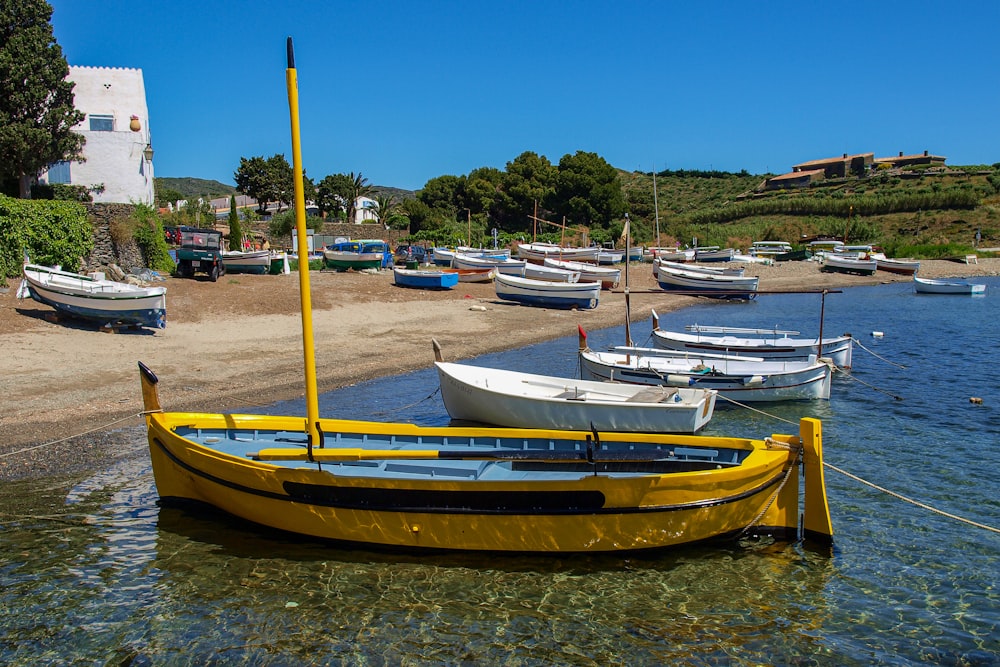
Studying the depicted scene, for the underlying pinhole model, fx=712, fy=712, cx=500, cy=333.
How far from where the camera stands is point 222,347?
67.8ft

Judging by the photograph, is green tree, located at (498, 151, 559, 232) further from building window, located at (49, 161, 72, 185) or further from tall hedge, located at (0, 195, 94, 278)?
tall hedge, located at (0, 195, 94, 278)

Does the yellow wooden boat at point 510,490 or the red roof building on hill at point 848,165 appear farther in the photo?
the red roof building on hill at point 848,165

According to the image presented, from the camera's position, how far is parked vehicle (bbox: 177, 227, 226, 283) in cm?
2980

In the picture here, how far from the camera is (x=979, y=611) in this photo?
7.70 meters

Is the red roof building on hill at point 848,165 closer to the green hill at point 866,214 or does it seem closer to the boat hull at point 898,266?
the green hill at point 866,214

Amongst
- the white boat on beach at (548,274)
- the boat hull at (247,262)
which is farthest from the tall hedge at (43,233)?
the white boat on beach at (548,274)

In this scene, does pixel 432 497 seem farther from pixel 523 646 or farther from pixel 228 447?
pixel 228 447

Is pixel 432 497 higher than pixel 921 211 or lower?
lower

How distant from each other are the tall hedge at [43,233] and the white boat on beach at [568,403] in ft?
54.7

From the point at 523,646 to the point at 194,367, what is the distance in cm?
1401

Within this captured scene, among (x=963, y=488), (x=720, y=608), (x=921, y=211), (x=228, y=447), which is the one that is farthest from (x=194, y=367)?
(x=921, y=211)

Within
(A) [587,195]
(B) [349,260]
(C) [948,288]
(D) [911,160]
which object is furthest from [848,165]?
(B) [349,260]

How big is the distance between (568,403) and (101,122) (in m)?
30.7

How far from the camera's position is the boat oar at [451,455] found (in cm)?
872
